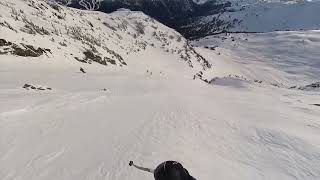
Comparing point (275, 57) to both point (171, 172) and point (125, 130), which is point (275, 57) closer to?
point (125, 130)

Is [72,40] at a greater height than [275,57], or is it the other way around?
[72,40]

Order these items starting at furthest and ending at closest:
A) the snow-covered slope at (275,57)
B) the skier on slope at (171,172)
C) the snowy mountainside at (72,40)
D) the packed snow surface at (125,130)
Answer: the snow-covered slope at (275,57) < the snowy mountainside at (72,40) < the packed snow surface at (125,130) < the skier on slope at (171,172)

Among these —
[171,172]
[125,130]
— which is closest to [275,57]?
[125,130]

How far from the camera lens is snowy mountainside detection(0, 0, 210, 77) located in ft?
58.1

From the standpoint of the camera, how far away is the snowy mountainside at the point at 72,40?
17.7m

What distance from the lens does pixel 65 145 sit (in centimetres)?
782

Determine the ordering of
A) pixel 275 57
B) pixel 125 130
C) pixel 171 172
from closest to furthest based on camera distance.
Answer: pixel 171 172, pixel 125 130, pixel 275 57

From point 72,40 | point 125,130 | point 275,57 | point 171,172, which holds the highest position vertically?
point 171,172

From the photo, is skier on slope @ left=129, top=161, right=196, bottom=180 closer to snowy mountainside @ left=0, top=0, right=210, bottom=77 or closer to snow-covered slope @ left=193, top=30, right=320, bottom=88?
snowy mountainside @ left=0, top=0, right=210, bottom=77

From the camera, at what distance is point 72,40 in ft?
75.9

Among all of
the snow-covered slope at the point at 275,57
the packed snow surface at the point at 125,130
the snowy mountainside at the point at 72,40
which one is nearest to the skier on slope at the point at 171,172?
the packed snow surface at the point at 125,130

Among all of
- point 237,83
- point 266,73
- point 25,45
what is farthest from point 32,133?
point 266,73

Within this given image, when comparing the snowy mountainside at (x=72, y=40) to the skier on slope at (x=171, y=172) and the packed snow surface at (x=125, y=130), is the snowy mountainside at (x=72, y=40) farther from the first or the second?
the skier on slope at (x=171, y=172)

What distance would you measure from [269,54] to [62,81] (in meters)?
56.9
